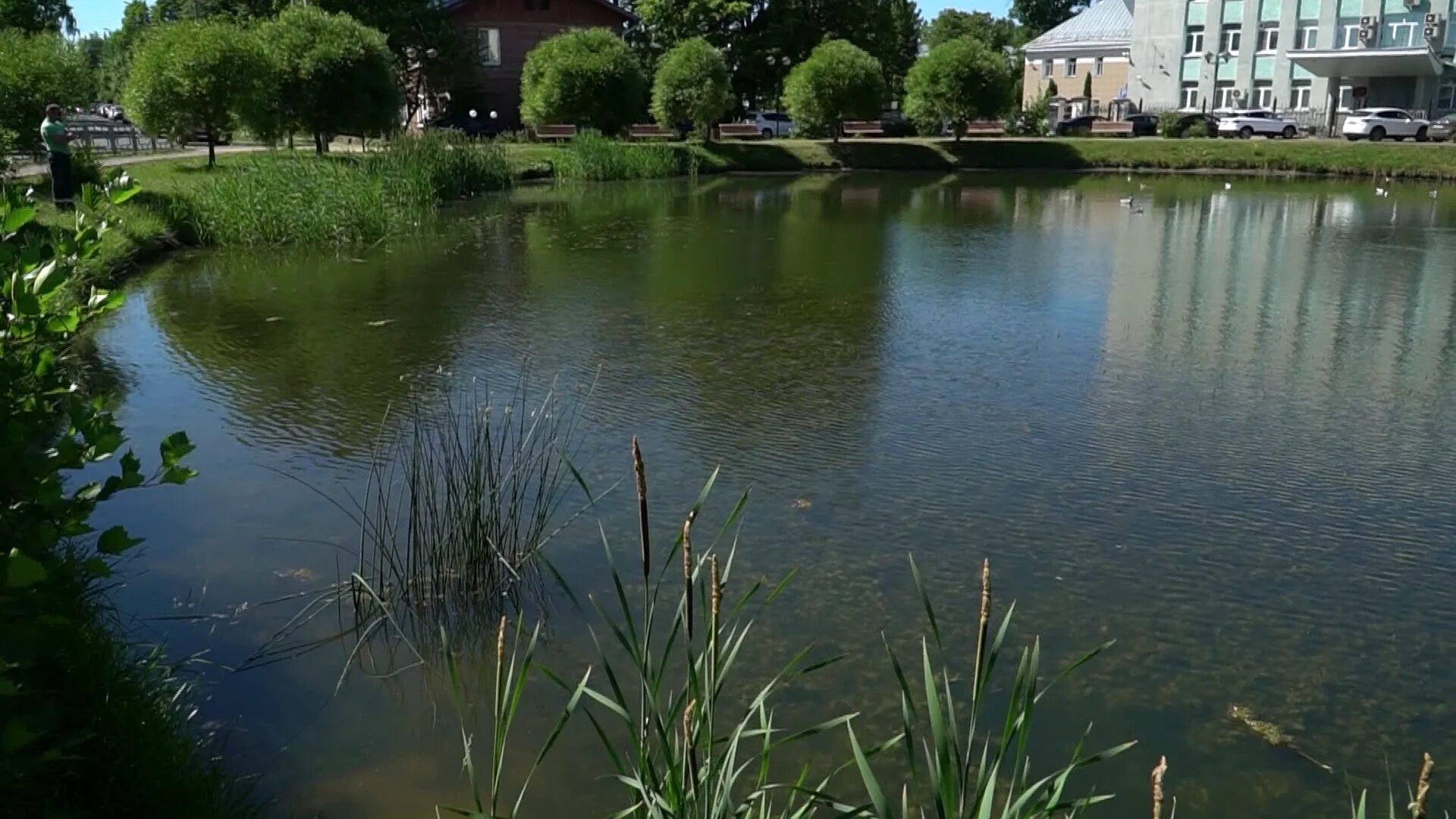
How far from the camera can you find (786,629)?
191 inches

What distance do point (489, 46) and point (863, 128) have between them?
1318 centimetres

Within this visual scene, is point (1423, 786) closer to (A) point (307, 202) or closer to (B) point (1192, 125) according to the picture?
(A) point (307, 202)

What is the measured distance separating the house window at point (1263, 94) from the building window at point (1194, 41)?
8.54ft

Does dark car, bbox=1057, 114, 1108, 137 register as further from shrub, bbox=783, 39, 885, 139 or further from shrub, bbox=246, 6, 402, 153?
shrub, bbox=246, 6, 402, 153

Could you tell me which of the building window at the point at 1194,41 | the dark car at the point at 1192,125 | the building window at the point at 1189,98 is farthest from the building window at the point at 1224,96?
the dark car at the point at 1192,125

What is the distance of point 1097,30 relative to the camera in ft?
175

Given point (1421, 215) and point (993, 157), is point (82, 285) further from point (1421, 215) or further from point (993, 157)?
point (993, 157)

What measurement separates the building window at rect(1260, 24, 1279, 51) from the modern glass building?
0.13ft

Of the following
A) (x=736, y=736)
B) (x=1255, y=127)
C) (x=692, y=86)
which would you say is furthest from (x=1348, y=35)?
(x=736, y=736)

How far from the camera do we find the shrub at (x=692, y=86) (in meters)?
33.5

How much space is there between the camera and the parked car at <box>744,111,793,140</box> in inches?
1640

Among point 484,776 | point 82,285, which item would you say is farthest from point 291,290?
point 484,776

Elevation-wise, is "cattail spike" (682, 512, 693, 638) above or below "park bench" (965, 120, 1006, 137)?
below

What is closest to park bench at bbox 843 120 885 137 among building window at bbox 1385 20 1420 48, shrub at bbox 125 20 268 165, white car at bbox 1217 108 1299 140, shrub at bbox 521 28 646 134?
shrub at bbox 521 28 646 134
